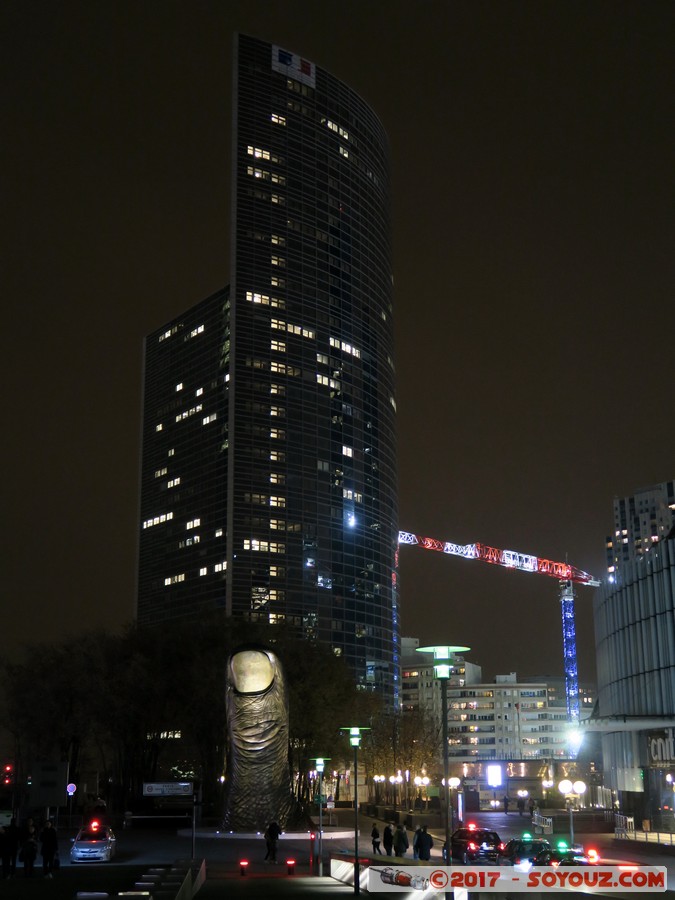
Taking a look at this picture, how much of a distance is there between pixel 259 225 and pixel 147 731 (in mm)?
107187

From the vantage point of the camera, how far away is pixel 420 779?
101438 mm

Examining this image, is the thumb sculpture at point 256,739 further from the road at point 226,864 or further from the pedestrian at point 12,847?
the pedestrian at point 12,847

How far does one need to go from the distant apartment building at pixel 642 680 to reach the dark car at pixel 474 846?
1552cm

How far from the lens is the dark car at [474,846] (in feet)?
130

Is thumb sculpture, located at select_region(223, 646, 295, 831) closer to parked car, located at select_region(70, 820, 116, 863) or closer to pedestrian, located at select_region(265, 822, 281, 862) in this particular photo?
pedestrian, located at select_region(265, 822, 281, 862)

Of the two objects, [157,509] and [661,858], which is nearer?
[661,858]

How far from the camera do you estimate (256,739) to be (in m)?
46.1

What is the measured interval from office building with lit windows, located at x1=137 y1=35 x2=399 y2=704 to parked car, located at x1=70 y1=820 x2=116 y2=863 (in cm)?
11067

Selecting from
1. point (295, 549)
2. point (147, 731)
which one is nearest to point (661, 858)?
point (147, 731)

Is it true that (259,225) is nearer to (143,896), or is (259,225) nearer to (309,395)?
(309,395)

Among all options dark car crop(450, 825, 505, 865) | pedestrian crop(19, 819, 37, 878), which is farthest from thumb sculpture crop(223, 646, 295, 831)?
pedestrian crop(19, 819, 37, 878)

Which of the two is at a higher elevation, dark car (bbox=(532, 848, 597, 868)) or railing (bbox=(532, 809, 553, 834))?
dark car (bbox=(532, 848, 597, 868))

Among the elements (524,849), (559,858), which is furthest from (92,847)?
(559,858)

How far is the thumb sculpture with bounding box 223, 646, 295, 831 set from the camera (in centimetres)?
4603
